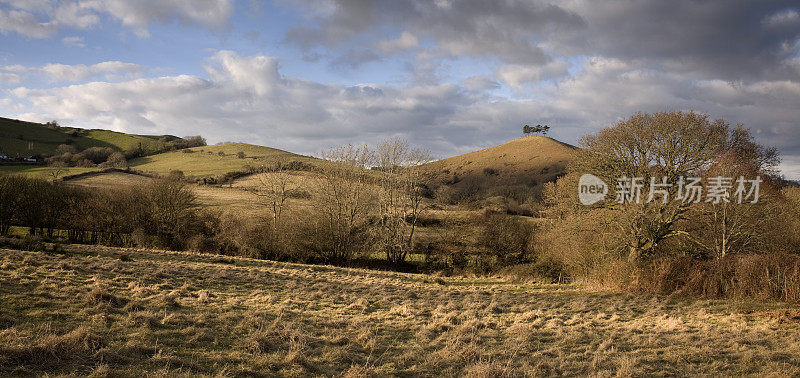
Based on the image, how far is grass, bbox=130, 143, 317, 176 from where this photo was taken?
89900 mm

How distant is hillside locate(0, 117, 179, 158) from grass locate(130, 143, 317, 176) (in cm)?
1558

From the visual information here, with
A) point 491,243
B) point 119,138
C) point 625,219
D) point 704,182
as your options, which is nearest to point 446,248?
point 491,243

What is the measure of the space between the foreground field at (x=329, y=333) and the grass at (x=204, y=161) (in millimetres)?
68128

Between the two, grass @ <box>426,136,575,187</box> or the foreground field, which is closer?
the foreground field

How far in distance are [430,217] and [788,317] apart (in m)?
40.0

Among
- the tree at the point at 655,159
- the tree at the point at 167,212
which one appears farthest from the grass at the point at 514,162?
the tree at the point at 655,159

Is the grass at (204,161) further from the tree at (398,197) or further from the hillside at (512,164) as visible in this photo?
the hillside at (512,164)

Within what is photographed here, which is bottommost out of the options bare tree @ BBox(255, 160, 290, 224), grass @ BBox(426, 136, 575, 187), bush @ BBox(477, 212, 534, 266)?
bush @ BBox(477, 212, 534, 266)

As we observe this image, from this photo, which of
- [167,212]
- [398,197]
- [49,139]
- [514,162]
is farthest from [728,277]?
[49,139]

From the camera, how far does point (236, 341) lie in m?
9.70

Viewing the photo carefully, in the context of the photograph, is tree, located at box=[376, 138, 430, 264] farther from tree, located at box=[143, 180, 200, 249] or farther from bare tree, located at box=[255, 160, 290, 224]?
tree, located at box=[143, 180, 200, 249]

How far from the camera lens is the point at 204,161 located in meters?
101

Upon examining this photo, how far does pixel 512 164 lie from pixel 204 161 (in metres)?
90.0

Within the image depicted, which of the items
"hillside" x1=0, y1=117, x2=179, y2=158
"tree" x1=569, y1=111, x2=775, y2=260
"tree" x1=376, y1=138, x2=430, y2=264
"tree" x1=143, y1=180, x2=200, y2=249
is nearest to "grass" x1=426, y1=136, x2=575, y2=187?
"tree" x1=376, y1=138, x2=430, y2=264
